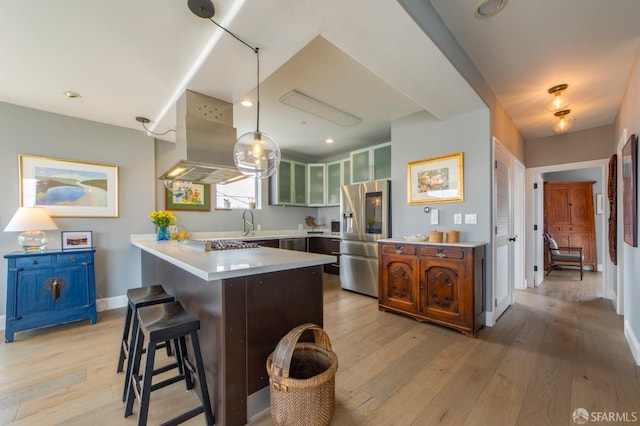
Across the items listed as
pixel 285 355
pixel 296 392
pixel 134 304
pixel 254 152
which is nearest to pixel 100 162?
pixel 134 304

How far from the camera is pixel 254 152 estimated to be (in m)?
2.00

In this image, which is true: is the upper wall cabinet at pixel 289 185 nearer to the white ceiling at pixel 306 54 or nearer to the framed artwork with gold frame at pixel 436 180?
the white ceiling at pixel 306 54

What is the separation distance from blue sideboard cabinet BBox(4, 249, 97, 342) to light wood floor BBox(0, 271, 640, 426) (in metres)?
0.15

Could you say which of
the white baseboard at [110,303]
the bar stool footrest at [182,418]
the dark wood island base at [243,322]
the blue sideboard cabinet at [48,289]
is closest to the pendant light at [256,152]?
the dark wood island base at [243,322]

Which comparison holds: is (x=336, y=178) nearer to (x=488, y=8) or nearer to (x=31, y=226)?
(x=488, y=8)

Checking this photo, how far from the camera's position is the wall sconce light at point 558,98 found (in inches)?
107

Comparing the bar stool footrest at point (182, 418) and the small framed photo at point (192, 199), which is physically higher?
the small framed photo at point (192, 199)

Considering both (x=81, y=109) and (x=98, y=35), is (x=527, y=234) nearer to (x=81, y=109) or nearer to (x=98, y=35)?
(x=98, y=35)

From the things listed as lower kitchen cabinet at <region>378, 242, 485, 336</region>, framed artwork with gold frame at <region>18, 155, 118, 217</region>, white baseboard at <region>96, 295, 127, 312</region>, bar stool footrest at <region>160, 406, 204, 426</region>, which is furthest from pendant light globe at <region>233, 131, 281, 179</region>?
white baseboard at <region>96, 295, 127, 312</region>

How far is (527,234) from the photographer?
422cm

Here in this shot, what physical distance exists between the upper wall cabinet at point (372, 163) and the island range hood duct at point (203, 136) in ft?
7.60

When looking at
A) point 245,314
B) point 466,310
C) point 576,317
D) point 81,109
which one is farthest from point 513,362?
point 81,109

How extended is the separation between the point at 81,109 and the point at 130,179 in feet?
3.05

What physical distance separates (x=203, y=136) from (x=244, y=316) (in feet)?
5.82
